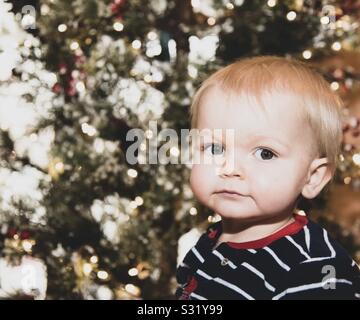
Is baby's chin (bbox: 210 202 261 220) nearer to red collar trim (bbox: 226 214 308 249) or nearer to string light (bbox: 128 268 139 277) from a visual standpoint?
red collar trim (bbox: 226 214 308 249)

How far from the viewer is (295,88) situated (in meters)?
0.85

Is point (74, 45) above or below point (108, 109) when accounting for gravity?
above

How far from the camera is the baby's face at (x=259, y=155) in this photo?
2.69ft

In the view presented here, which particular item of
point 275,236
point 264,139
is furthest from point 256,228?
point 264,139

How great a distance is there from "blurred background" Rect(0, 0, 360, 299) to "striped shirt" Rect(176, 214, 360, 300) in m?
0.70

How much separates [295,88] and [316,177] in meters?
0.15

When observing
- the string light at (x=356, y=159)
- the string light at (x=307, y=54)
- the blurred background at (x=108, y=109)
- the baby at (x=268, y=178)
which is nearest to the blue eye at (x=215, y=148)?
the baby at (x=268, y=178)

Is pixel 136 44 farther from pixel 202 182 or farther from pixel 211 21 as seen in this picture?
pixel 202 182

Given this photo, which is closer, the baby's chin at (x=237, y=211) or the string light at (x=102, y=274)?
the baby's chin at (x=237, y=211)

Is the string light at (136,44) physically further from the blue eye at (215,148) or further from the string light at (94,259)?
the blue eye at (215,148)

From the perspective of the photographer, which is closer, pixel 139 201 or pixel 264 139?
pixel 264 139

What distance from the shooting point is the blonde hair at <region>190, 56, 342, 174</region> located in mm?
846
